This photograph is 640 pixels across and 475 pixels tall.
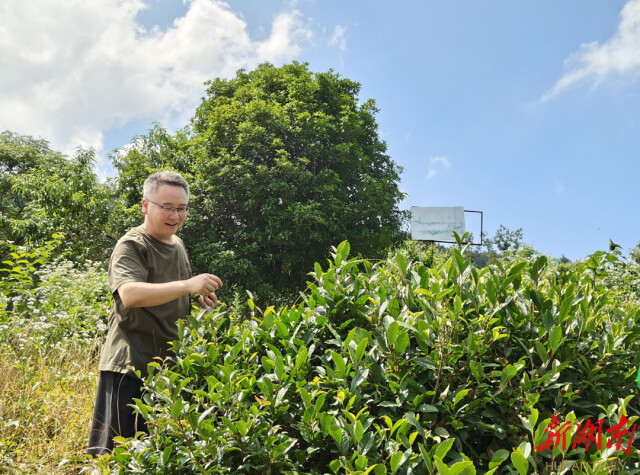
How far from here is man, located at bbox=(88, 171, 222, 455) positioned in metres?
2.35

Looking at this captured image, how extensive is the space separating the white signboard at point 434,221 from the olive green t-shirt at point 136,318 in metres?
10.1

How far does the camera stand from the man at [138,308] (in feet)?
7.72

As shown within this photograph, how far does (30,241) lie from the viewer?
602 inches

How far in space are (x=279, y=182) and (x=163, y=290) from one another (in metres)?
11.3

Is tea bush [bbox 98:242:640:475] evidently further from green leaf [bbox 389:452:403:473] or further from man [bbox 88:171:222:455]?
man [bbox 88:171:222:455]

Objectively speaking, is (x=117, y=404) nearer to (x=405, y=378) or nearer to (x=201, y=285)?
(x=201, y=285)

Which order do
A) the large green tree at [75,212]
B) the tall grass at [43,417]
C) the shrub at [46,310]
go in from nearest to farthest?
the tall grass at [43,417] < the shrub at [46,310] < the large green tree at [75,212]

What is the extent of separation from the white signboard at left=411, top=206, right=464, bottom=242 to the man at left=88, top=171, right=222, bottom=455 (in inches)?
394

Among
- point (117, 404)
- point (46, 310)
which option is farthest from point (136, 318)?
point (46, 310)

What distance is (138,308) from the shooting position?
250 centimetres

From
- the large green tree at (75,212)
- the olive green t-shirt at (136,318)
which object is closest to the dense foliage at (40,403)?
the olive green t-shirt at (136,318)

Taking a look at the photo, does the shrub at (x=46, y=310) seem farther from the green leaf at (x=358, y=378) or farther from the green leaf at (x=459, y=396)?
the green leaf at (x=459, y=396)

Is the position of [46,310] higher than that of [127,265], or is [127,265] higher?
[127,265]

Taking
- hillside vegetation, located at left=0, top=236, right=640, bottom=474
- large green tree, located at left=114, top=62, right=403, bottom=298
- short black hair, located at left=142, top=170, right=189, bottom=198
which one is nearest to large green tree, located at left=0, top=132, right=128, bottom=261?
large green tree, located at left=114, top=62, right=403, bottom=298
